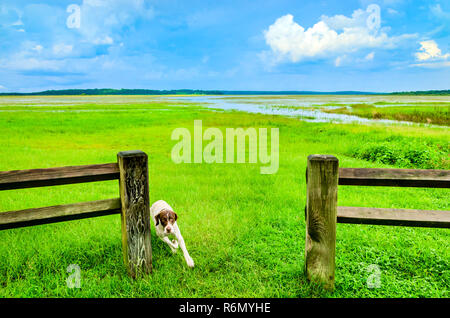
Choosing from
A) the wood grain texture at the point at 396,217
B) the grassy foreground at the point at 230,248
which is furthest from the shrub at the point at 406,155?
the wood grain texture at the point at 396,217

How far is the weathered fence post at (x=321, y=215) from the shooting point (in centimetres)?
341

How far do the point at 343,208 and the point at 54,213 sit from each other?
352 cm

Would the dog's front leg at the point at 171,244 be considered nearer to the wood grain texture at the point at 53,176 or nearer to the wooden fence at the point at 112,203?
the wooden fence at the point at 112,203

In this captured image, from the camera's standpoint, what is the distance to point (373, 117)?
43.3 meters

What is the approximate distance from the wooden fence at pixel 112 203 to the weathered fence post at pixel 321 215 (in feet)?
6.72

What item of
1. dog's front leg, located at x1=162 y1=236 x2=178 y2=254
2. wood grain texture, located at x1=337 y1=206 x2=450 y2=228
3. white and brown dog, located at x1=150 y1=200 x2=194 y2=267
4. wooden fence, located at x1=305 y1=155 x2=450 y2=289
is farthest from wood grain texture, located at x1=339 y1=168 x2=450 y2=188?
dog's front leg, located at x1=162 y1=236 x2=178 y2=254

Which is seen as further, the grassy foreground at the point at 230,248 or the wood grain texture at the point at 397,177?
the grassy foreground at the point at 230,248

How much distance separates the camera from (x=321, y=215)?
350cm

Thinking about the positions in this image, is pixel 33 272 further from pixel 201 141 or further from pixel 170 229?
pixel 201 141

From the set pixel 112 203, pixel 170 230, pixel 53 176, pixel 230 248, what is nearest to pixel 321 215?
pixel 230 248

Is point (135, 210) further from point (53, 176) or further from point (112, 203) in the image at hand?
point (53, 176)

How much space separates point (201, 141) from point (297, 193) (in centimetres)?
1231

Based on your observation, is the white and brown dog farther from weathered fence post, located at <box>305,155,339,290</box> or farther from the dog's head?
weathered fence post, located at <box>305,155,339,290</box>
